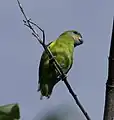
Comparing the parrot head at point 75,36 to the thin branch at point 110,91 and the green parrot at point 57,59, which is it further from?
the thin branch at point 110,91

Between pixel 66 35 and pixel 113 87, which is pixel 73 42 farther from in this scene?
pixel 113 87

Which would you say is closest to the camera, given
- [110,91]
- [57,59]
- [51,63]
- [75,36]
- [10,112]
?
[10,112]

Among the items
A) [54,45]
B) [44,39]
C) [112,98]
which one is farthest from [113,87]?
[54,45]

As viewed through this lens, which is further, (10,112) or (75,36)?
(75,36)

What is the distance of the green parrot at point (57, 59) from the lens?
4.69 meters

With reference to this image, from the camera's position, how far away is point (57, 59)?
518cm

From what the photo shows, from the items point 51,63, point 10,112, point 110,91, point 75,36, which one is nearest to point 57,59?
point 51,63

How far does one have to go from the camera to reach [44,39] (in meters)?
2.04

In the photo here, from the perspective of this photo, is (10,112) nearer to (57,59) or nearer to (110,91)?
(110,91)

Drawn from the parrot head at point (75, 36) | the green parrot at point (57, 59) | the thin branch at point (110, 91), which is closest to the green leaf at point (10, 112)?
the thin branch at point (110, 91)

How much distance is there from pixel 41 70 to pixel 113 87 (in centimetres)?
334

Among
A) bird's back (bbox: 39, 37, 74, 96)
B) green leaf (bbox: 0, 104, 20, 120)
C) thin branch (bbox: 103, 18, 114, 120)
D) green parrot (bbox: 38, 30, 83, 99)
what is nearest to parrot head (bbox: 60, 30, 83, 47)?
green parrot (bbox: 38, 30, 83, 99)

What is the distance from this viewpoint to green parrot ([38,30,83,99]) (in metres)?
4.69

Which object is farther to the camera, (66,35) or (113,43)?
(66,35)
